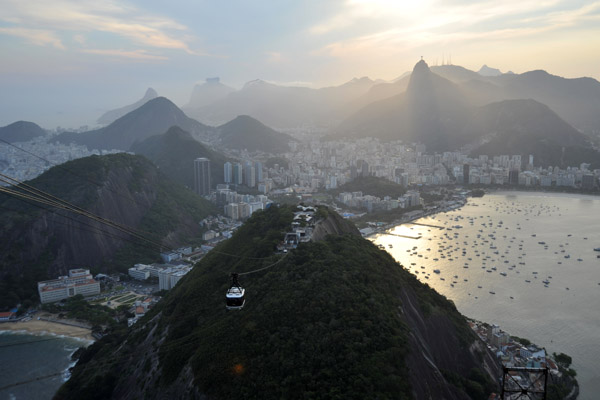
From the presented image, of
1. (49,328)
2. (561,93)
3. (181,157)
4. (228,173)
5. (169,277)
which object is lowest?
(49,328)

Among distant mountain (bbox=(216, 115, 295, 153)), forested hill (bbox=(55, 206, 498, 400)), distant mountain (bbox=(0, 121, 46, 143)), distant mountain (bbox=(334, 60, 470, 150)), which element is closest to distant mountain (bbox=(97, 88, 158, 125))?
distant mountain (bbox=(0, 121, 46, 143))

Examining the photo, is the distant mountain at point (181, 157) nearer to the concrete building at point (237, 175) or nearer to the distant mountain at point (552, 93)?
the concrete building at point (237, 175)

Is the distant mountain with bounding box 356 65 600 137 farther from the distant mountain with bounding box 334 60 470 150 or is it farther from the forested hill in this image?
the forested hill

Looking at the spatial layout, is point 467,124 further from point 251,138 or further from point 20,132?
point 20,132

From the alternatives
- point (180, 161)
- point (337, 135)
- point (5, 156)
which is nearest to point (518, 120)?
point (337, 135)

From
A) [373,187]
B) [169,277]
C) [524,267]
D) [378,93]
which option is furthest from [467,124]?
[169,277]
